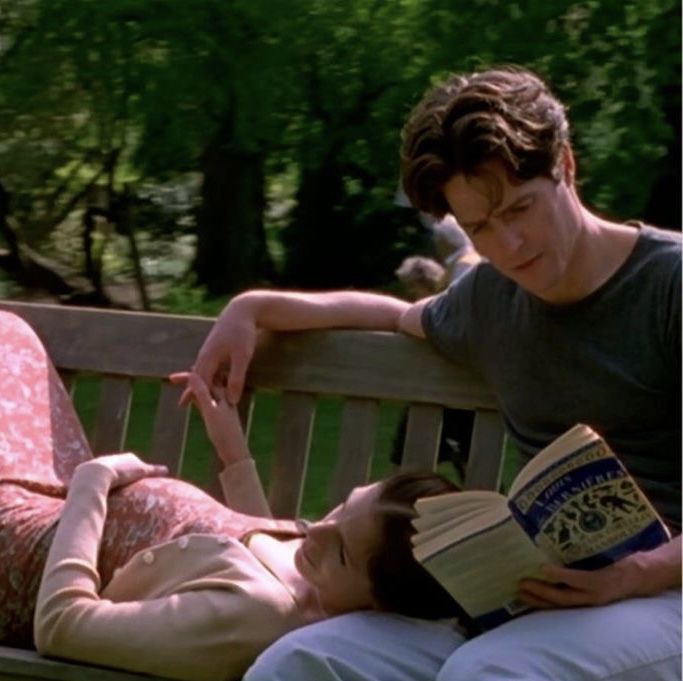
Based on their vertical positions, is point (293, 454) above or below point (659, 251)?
below

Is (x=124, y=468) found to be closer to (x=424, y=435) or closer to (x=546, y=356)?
(x=424, y=435)

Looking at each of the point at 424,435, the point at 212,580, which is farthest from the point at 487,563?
the point at 424,435

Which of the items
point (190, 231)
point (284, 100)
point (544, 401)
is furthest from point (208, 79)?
point (544, 401)

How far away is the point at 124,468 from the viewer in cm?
396

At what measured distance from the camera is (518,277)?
139 inches

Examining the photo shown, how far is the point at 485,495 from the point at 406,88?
16.9 ft

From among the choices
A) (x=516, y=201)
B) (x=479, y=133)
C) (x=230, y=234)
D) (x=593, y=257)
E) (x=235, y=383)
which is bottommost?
(x=230, y=234)

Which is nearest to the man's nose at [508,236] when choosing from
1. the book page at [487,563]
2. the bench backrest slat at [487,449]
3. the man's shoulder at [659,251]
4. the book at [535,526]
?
the man's shoulder at [659,251]

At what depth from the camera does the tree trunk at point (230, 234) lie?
34.4ft

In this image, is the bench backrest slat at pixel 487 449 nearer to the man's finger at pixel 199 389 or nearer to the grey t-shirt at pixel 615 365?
the grey t-shirt at pixel 615 365

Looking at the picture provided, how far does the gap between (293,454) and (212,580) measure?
82cm

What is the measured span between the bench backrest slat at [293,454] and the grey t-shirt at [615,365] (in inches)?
24.6

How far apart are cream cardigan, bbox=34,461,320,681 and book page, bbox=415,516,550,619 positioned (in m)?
0.34

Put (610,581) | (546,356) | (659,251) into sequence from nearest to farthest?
1. (610,581)
2. (659,251)
3. (546,356)
